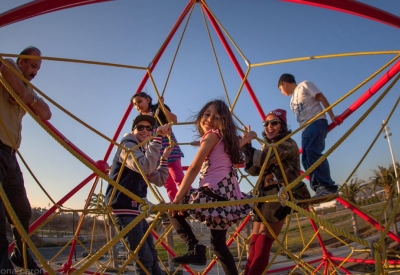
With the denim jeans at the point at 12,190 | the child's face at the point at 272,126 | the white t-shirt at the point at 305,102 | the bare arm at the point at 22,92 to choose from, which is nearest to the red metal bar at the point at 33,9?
the bare arm at the point at 22,92

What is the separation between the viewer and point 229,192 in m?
1.57

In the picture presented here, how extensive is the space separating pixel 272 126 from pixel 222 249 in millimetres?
829

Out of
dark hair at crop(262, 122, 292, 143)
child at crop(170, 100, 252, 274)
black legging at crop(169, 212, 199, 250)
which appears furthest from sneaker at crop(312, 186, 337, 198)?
black legging at crop(169, 212, 199, 250)

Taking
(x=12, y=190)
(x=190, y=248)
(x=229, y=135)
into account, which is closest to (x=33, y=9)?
(x=12, y=190)

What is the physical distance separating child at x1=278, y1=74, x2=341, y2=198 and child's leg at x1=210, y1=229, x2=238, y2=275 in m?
0.76

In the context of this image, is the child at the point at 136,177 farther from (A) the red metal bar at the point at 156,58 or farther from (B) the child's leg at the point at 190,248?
(A) the red metal bar at the point at 156,58

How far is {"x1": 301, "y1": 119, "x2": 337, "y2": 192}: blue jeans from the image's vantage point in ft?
7.33

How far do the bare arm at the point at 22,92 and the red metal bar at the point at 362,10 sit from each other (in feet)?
4.92

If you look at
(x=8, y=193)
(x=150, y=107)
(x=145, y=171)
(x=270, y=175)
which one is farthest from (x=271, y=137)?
(x=8, y=193)

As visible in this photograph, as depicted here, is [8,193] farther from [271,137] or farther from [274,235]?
[271,137]

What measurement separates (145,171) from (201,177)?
0.42 metres

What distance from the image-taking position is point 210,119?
5.71 ft

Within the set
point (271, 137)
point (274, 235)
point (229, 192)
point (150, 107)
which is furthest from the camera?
point (150, 107)

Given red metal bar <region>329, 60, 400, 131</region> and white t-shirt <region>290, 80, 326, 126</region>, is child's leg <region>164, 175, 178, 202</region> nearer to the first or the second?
white t-shirt <region>290, 80, 326, 126</region>
